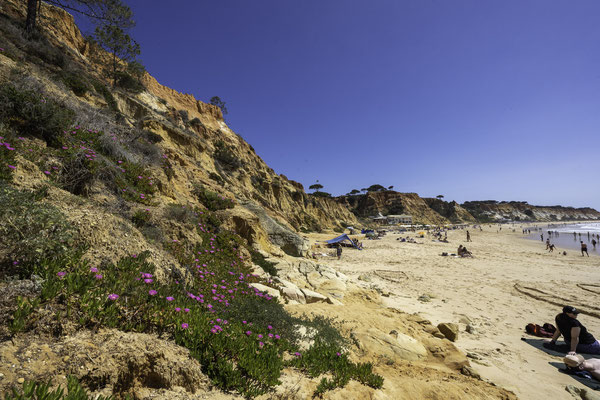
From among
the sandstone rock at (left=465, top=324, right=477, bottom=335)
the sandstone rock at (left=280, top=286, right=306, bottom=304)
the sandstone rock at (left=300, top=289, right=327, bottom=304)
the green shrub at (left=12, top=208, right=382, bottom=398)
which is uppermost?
the green shrub at (left=12, top=208, right=382, bottom=398)

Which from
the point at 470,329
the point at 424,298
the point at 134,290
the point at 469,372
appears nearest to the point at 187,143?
the point at 134,290

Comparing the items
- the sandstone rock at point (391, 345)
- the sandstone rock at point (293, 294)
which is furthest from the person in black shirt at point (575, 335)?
the sandstone rock at point (293, 294)

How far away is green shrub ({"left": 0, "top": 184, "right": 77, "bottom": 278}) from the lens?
2.47 m

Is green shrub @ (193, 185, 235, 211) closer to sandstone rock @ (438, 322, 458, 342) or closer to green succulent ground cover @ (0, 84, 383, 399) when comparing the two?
green succulent ground cover @ (0, 84, 383, 399)

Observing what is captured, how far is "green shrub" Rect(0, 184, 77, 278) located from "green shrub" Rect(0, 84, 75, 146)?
258cm

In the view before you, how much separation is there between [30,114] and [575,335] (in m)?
12.9

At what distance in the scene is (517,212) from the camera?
144625 millimetres

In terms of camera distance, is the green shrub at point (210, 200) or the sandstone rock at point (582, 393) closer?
the sandstone rock at point (582, 393)

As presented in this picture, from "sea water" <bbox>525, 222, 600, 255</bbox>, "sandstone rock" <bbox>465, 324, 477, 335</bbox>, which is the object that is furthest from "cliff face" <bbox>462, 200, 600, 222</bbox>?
"sandstone rock" <bbox>465, 324, 477, 335</bbox>

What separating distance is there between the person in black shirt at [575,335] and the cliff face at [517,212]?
140638 mm

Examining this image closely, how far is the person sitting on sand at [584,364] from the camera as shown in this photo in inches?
195

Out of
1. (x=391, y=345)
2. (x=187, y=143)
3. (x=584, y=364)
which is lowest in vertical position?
(x=584, y=364)

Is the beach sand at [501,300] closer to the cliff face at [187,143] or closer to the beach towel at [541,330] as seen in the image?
the beach towel at [541,330]

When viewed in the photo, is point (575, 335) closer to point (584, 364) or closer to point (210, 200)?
point (584, 364)
